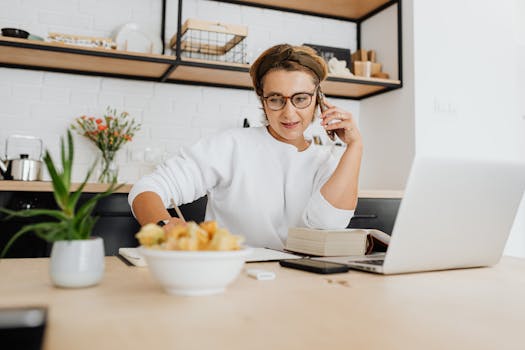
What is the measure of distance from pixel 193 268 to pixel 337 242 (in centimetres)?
52

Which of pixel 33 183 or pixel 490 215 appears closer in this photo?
pixel 490 215

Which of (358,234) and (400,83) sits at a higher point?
(400,83)

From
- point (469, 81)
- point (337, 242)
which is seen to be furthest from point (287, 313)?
point (469, 81)

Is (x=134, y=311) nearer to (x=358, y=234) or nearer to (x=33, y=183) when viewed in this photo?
(x=358, y=234)

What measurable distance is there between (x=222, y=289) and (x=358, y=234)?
0.52 meters

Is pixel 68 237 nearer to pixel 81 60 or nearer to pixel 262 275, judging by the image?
pixel 262 275

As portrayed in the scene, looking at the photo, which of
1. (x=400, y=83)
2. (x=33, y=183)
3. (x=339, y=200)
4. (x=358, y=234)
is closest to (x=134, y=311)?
(x=358, y=234)

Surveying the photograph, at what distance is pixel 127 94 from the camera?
9.09 feet

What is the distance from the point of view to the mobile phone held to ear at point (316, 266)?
0.86 meters

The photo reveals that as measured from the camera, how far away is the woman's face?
1519 millimetres

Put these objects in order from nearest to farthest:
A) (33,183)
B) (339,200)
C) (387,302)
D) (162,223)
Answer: (387,302), (162,223), (339,200), (33,183)

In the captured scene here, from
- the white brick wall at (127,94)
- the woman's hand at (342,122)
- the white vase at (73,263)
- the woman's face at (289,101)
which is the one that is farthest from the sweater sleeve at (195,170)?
the white brick wall at (127,94)

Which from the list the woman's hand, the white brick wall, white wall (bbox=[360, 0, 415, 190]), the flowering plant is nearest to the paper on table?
the woman's hand

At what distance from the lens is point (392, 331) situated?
20.2 inches
